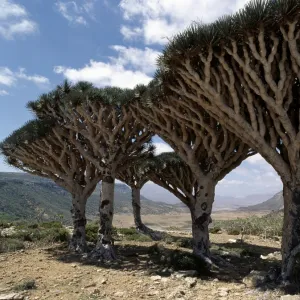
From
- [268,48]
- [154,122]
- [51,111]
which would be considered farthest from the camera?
[51,111]

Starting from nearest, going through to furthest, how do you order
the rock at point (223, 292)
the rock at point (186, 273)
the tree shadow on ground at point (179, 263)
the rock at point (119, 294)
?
1. the rock at point (223, 292)
2. the rock at point (119, 294)
3. the rock at point (186, 273)
4. the tree shadow on ground at point (179, 263)

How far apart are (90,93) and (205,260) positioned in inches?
245

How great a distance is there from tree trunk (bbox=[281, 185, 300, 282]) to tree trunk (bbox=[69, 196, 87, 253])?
7.48m

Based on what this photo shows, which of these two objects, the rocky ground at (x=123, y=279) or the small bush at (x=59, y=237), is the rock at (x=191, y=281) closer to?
the rocky ground at (x=123, y=279)

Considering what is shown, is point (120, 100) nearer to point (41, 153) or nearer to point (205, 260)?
point (41, 153)

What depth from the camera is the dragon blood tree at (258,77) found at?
672 centimetres

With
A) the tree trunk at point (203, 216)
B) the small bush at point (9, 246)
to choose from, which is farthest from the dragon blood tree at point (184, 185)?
the small bush at point (9, 246)

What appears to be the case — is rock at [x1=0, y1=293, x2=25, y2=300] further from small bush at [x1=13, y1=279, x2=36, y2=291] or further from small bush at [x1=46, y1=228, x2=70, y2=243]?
small bush at [x1=46, y1=228, x2=70, y2=243]

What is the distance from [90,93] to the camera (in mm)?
10477

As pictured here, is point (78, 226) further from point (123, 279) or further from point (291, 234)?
point (291, 234)

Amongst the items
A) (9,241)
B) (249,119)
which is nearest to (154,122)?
(249,119)

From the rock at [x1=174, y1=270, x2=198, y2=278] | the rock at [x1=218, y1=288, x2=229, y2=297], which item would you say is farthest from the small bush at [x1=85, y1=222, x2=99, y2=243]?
the rock at [x1=218, y1=288, x2=229, y2=297]

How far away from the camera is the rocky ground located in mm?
6445

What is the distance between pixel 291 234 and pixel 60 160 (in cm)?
855
